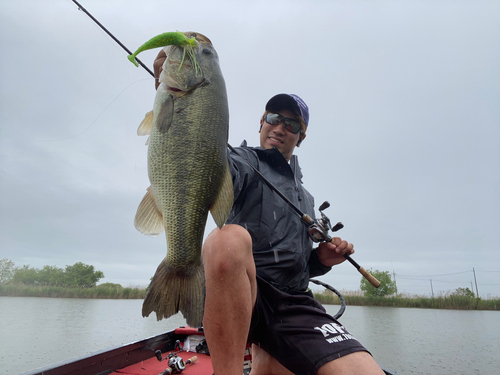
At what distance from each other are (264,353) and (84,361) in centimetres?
160

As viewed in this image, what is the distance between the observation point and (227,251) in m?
1.76

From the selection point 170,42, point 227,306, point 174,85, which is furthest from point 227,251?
point 170,42

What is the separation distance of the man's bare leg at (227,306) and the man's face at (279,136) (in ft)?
4.79

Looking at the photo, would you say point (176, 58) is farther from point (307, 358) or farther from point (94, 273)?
point (94, 273)

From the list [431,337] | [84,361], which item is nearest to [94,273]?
[431,337]

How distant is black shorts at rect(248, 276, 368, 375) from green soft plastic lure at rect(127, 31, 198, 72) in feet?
5.11

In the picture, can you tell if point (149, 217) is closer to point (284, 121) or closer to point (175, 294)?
point (175, 294)

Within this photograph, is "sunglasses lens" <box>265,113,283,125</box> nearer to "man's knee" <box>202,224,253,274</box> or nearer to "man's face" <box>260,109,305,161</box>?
"man's face" <box>260,109,305,161</box>

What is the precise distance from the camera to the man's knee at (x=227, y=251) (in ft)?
5.71

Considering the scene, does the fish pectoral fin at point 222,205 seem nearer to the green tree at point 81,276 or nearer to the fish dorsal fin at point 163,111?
the fish dorsal fin at point 163,111

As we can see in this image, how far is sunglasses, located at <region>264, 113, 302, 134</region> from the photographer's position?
3012 mm

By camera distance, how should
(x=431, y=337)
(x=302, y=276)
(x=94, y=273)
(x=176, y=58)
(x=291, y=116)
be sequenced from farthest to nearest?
(x=94, y=273)
(x=431, y=337)
(x=291, y=116)
(x=302, y=276)
(x=176, y=58)

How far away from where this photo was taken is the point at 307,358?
1.96 metres

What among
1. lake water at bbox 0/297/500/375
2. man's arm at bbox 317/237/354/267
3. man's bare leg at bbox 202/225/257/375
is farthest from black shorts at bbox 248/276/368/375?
lake water at bbox 0/297/500/375
